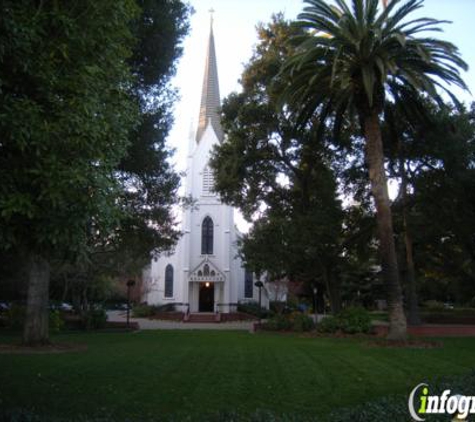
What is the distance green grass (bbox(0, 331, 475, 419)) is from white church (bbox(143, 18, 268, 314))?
30529 millimetres

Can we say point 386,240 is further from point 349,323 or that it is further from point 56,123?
point 56,123

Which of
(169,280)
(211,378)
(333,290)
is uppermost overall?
(169,280)

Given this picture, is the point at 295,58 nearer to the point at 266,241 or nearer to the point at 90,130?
the point at 266,241

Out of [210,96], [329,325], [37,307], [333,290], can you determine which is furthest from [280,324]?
[210,96]

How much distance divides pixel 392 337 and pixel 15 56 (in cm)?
1611

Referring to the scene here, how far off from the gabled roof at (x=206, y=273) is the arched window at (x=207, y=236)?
1627 millimetres

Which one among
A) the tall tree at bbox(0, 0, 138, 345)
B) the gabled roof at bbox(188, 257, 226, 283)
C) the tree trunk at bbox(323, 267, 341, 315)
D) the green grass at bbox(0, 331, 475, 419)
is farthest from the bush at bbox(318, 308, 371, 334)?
the gabled roof at bbox(188, 257, 226, 283)

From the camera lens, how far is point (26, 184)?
554cm

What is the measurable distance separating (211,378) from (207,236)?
38299mm

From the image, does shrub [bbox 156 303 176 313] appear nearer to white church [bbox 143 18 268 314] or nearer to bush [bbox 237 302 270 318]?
white church [bbox 143 18 268 314]

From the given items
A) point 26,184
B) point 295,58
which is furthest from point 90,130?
point 295,58

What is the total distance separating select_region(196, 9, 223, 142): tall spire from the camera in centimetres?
5291

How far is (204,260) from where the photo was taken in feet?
155

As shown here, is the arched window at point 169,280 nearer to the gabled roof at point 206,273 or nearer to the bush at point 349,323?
the gabled roof at point 206,273
